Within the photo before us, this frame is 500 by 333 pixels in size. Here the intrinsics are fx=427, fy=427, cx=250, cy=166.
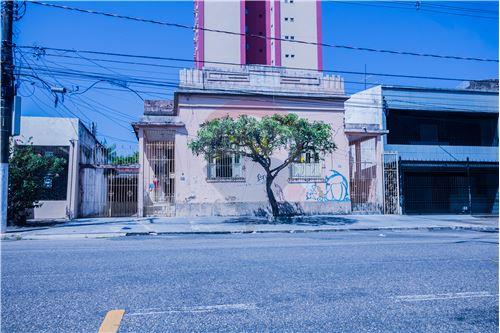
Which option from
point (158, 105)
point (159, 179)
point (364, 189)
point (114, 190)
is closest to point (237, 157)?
point (159, 179)

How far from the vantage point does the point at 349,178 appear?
21.1m

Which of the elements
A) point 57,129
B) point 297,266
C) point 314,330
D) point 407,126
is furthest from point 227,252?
point 407,126

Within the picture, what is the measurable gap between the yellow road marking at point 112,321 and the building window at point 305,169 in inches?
640

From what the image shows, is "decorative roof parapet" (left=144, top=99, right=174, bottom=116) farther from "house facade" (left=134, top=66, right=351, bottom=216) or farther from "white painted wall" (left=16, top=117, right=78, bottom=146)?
"white painted wall" (left=16, top=117, right=78, bottom=146)

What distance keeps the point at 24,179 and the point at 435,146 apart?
20.5 metres

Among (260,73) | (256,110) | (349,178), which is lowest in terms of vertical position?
(349,178)

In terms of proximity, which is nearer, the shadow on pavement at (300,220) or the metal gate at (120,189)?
the shadow on pavement at (300,220)

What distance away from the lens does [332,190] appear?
67.8 feet

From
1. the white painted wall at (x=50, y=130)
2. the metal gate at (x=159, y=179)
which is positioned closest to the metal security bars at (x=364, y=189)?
the metal gate at (x=159, y=179)

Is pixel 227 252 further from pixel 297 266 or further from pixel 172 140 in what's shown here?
pixel 172 140

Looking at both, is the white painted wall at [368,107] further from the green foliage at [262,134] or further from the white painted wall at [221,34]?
the white painted wall at [221,34]

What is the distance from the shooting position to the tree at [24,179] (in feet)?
50.6

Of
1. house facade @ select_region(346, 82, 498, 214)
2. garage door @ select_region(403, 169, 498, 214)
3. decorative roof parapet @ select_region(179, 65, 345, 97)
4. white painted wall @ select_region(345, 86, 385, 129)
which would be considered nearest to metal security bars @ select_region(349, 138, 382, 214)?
house facade @ select_region(346, 82, 498, 214)

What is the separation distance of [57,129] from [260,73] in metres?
9.68
